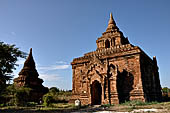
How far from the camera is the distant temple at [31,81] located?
31.7 m

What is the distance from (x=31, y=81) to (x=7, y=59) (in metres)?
16.6

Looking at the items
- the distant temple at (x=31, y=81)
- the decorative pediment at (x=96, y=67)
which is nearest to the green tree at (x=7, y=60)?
the decorative pediment at (x=96, y=67)

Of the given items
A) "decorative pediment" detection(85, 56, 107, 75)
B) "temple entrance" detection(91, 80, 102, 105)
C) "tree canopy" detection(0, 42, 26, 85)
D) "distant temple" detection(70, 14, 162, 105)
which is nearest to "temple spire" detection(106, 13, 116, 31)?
"distant temple" detection(70, 14, 162, 105)

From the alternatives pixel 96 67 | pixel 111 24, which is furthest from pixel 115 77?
pixel 111 24

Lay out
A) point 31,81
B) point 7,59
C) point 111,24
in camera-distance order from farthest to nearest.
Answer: point 31,81, point 111,24, point 7,59

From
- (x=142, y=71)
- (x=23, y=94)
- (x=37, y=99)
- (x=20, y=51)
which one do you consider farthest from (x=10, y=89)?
(x=142, y=71)

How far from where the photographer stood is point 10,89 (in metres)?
20.0

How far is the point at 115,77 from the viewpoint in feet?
62.6

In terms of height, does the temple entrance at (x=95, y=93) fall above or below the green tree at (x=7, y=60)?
below

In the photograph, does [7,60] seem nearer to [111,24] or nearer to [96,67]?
[96,67]

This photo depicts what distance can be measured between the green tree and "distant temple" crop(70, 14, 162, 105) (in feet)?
30.8

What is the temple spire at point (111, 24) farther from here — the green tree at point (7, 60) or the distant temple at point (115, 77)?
the green tree at point (7, 60)

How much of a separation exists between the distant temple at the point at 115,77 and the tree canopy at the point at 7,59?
937cm

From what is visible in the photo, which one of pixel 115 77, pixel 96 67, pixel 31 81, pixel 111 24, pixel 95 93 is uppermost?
pixel 111 24
